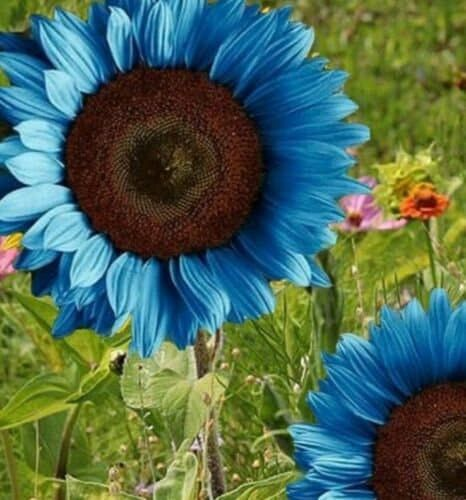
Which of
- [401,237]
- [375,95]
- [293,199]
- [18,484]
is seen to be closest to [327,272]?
[293,199]

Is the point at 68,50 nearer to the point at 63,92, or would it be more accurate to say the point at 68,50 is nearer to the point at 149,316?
the point at 63,92

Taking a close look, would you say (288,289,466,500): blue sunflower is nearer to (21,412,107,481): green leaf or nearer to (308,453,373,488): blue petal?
(308,453,373,488): blue petal

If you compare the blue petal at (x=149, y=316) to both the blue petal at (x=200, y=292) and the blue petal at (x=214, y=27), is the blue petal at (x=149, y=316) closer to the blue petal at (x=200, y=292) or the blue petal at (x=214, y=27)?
the blue petal at (x=200, y=292)

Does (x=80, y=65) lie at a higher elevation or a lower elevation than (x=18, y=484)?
higher

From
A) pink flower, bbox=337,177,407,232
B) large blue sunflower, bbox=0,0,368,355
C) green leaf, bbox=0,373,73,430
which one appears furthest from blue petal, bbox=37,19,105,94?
pink flower, bbox=337,177,407,232

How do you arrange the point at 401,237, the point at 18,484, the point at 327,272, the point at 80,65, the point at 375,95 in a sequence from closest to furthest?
1. the point at 80,65
2. the point at 327,272
3. the point at 18,484
4. the point at 401,237
5. the point at 375,95

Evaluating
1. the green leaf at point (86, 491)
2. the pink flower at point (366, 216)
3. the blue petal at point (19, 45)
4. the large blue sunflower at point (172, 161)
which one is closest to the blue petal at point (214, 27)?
the large blue sunflower at point (172, 161)

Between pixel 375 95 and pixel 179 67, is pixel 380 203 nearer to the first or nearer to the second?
pixel 179 67
